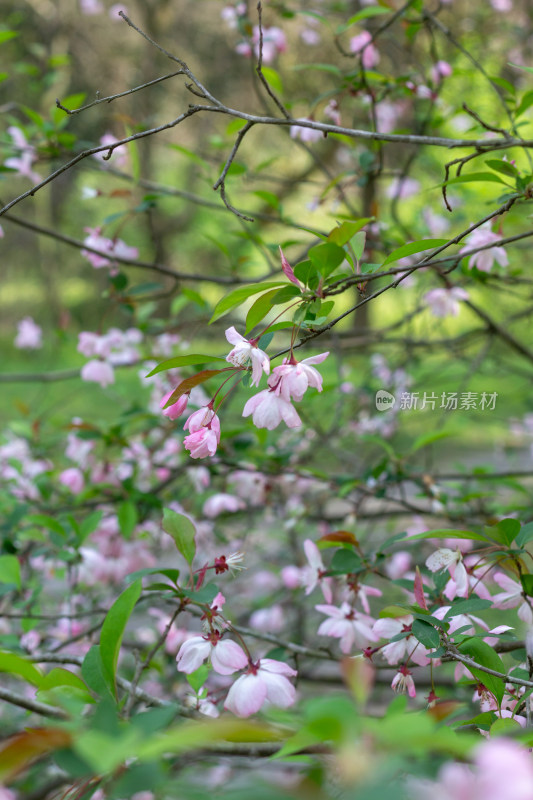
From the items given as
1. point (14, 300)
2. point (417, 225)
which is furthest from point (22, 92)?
point (417, 225)

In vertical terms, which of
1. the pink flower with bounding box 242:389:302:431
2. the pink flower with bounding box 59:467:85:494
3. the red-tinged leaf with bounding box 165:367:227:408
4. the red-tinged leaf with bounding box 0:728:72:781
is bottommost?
the red-tinged leaf with bounding box 0:728:72:781

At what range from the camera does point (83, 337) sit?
1408mm

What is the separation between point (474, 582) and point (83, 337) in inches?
38.4

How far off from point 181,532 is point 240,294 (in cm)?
27

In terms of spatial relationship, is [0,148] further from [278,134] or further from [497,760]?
[278,134]

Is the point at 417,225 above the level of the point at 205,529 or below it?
above

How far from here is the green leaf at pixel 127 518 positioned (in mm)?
1200

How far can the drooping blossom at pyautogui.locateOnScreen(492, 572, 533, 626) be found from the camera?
68 cm

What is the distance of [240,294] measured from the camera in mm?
560

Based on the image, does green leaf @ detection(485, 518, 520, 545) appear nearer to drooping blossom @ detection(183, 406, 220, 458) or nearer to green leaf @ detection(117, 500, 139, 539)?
drooping blossom @ detection(183, 406, 220, 458)

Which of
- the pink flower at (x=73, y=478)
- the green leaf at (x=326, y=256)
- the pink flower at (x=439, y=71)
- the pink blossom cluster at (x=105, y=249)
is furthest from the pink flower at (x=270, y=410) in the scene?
the pink flower at (x=439, y=71)

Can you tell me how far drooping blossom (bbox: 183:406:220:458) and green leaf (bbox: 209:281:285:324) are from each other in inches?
3.8

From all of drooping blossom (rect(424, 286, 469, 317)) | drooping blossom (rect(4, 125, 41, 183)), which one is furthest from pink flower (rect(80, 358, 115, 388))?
drooping blossom (rect(424, 286, 469, 317))

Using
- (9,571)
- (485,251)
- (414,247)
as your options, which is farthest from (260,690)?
(485,251)
